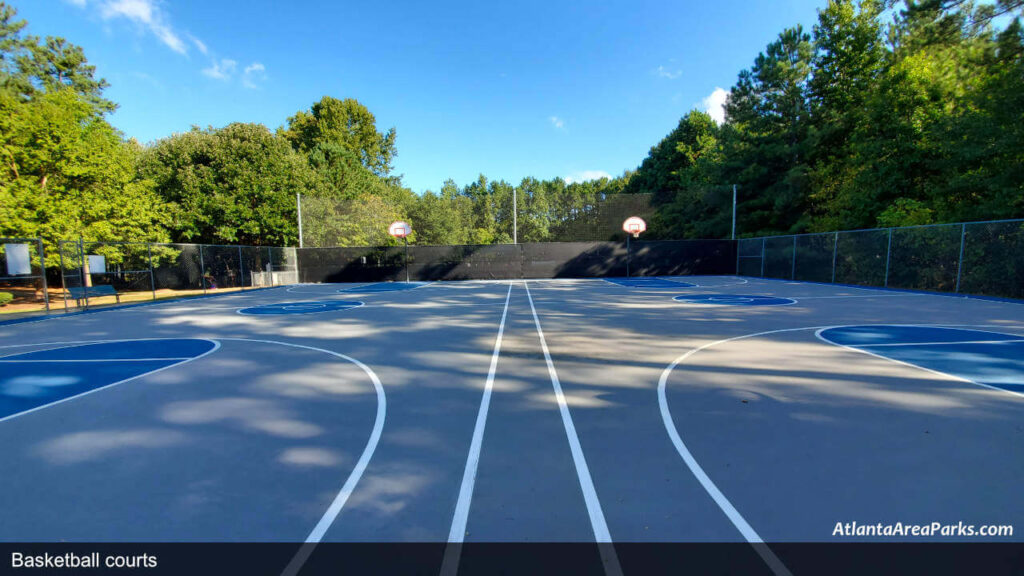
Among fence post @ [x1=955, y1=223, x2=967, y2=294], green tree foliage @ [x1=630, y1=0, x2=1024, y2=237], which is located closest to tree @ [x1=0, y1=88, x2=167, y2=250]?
green tree foliage @ [x1=630, y1=0, x2=1024, y2=237]

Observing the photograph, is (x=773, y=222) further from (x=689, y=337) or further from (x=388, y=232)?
(x=388, y=232)

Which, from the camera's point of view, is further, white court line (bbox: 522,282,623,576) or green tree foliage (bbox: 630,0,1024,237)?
green tree foliage (bbox: 630,0,1024,237)

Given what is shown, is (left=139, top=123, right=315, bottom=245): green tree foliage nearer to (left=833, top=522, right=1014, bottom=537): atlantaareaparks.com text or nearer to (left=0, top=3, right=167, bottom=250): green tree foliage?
(left=0, top=3, right=167, bottom=250): green tree foliage

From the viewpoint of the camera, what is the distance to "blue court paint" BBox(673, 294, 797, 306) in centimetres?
1077

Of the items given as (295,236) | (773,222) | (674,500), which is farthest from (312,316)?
(773,222)

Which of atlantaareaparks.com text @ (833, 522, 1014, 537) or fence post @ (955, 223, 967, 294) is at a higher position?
fence post @ (955, 223, 967, 294)

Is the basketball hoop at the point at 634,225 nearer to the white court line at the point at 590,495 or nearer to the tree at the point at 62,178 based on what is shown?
the white court line at the point at 590,495

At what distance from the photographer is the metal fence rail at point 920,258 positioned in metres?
10.7

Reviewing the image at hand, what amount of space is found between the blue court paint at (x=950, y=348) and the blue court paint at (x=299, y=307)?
37.0 ft

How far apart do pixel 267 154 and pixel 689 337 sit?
26331 mm

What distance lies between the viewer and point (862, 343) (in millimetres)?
6004

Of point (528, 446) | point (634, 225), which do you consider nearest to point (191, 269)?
point (528, 446)

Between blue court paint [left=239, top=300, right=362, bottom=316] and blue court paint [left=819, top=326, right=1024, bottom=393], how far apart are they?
11.3m

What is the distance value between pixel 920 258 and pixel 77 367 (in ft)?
66.9
